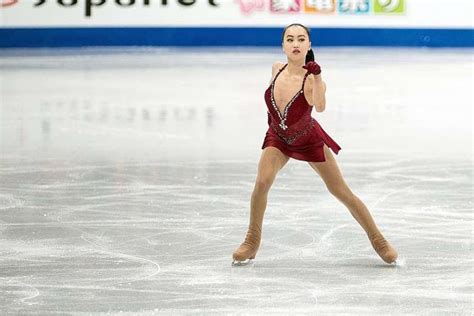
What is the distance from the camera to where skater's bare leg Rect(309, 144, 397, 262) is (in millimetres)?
5113

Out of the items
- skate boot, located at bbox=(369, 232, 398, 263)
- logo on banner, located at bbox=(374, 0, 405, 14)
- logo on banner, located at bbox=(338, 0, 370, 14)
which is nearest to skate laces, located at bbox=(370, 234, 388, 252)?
skate boot, located at bbox=(369, 232, 398, 263)

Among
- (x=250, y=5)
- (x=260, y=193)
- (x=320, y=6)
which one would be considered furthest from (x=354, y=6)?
(x=260, y=193)

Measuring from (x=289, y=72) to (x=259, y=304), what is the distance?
40.3 inches

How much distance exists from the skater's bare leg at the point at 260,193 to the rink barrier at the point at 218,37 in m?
11.5

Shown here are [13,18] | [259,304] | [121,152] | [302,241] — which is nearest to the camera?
[259,304]

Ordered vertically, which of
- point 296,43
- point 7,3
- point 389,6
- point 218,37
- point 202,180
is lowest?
point 218,37

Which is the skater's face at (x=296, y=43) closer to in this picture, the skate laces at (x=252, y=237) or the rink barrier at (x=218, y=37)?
the skate laces at (x=252, y=237)

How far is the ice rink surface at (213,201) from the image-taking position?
4.77 meters

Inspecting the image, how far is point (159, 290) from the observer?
4.79m

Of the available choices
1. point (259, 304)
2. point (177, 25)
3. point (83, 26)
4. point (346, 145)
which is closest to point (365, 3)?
point (177, 25)

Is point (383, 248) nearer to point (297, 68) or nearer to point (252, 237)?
point (252, 237)

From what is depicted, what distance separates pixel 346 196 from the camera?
5.16 m

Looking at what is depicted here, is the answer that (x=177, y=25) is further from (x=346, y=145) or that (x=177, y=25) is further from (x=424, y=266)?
(x=424, y=266)

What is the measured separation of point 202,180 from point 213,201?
0.63m
